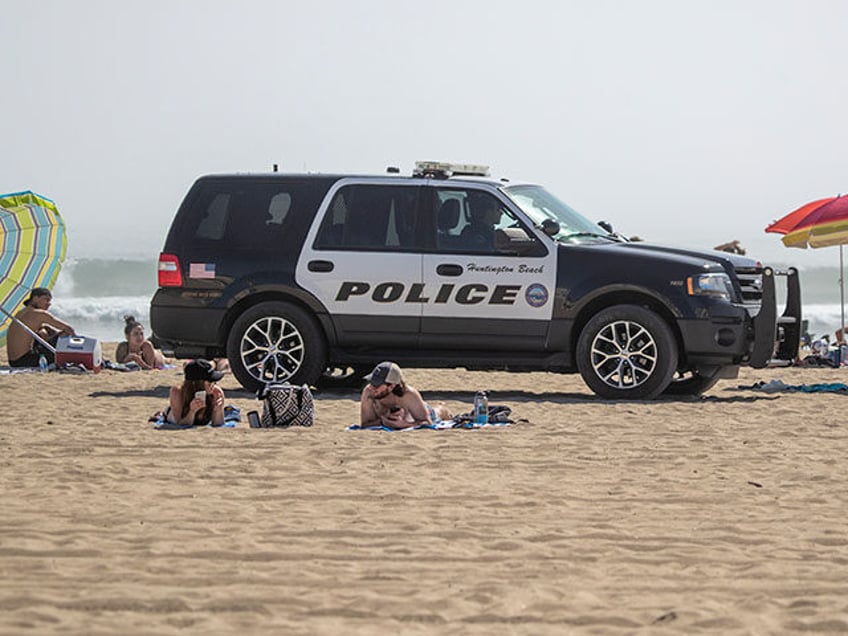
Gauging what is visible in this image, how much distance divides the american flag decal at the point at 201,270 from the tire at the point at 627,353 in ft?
11.1

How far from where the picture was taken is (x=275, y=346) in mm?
13938

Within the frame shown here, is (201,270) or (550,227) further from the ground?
(550,227)

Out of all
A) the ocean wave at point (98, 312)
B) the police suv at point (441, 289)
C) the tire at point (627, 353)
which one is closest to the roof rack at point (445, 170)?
the police suv at point (441, 289)

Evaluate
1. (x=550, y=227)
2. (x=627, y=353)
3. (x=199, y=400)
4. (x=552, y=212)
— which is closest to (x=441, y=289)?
(x=550, y=227)

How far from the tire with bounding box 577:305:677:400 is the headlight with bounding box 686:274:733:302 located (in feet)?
1.28

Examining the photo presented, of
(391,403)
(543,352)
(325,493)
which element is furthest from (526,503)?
(543,352)

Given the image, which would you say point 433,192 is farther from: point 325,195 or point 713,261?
point 713,261

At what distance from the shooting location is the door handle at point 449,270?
13.6m

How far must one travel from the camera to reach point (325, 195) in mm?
13961

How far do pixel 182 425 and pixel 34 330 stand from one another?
26.5 feet

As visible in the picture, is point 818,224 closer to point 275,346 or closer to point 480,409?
point 275,346

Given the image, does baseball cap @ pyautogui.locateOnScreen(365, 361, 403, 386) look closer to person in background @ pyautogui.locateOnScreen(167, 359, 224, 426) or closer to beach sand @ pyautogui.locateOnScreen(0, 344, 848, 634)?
beach sand @ pyautogui.locateOnScreen(0, 344, 848, 634)

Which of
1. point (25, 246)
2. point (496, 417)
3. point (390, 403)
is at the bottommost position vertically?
point (496, 417)

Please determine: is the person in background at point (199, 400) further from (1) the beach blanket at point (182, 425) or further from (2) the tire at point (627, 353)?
(2) the tire at point (627, 353)
